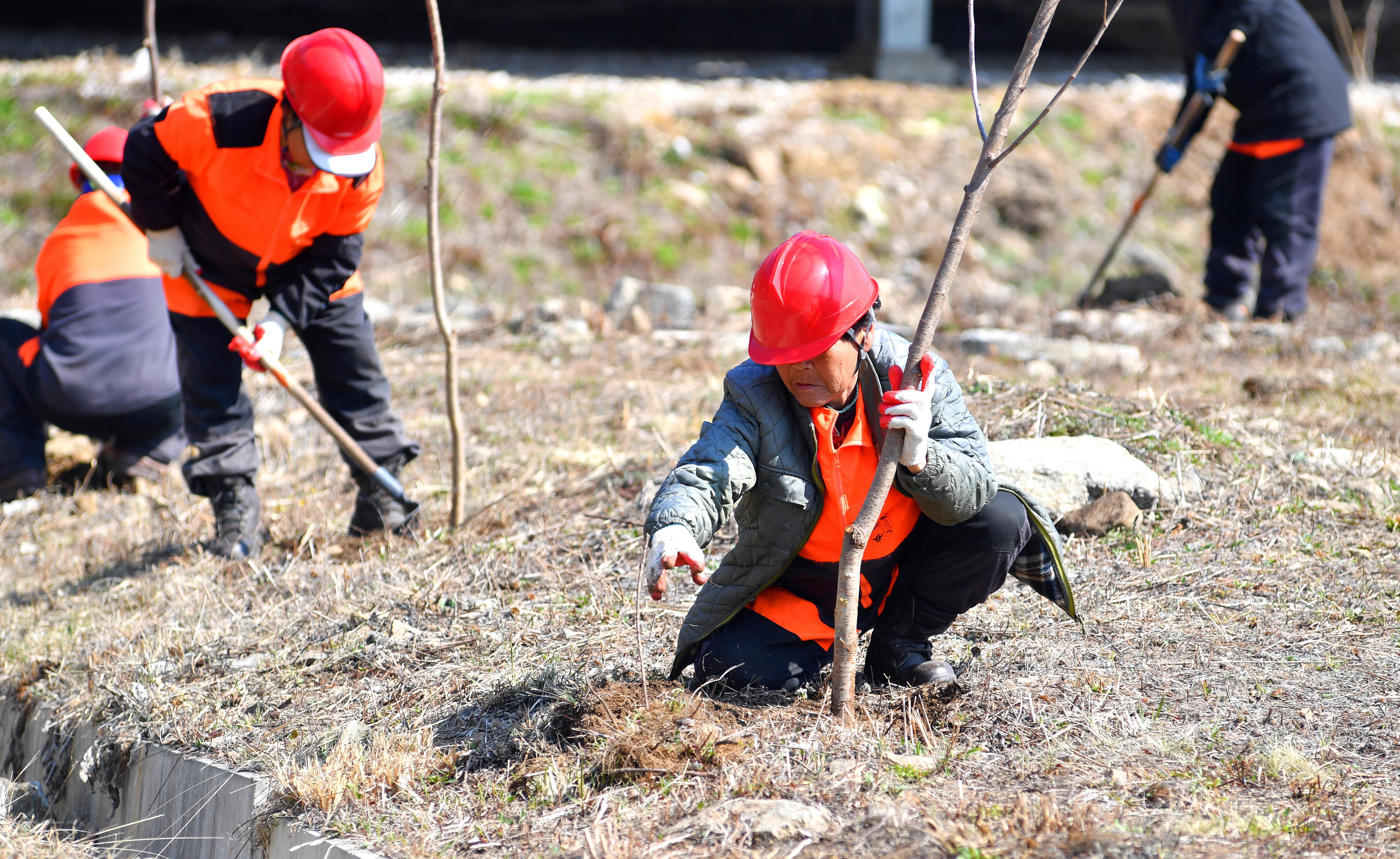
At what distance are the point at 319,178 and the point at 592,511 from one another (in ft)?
4.51

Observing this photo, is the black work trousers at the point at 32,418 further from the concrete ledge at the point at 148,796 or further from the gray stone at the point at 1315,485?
the gray stone at the point at 1315,485

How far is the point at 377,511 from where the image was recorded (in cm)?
→ 395

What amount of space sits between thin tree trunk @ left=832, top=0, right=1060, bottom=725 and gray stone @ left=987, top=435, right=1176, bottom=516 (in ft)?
4.31

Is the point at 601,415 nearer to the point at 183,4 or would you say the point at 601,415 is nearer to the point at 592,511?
the point at 592,511

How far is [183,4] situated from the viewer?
11.6m

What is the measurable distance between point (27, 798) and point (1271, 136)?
6.27m

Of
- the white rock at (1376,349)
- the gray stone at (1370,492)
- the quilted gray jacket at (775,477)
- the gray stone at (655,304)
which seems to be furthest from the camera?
the gray stone at (655,304)

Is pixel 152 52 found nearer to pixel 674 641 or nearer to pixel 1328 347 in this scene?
pixel 674 641

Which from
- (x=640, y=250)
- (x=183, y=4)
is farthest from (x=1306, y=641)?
(x=183, y=4)

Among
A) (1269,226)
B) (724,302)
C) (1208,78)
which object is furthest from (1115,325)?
(724,302)

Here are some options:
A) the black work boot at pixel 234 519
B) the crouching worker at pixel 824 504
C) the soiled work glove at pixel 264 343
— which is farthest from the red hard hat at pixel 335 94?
the crouching worker at pixel 824 504

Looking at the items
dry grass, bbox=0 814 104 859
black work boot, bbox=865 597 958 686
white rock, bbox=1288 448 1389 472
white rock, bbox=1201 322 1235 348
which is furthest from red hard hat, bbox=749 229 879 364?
white rock, bbox=1201 322 1235 348

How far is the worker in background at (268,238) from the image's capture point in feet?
11.2

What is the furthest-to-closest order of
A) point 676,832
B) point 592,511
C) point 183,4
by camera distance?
point 183,4, point 592,511, point 676,832
